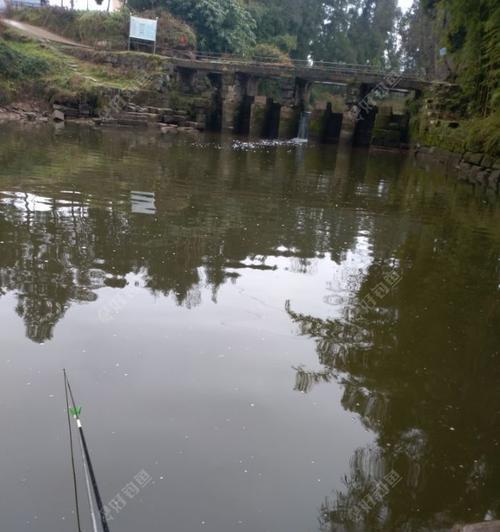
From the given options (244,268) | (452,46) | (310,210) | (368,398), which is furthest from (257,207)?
(452,46)

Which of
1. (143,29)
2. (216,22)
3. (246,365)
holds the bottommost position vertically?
(246,365)

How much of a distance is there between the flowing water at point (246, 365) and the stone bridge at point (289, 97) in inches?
938

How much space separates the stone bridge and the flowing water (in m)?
23.8

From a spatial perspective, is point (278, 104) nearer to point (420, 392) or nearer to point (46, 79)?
point (46, 79)

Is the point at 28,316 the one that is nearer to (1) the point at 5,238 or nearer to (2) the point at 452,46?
(1) the point at 5,238

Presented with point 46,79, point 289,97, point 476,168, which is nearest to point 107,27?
point 46,79

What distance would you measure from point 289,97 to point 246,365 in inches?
1303

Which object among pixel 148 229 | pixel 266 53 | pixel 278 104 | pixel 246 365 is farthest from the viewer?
pixel 266 53

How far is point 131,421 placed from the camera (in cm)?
429

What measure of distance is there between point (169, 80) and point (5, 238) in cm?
3046

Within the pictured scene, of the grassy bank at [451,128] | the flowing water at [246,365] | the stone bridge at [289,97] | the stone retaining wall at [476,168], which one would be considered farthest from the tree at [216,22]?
the flowing water at [246,365]

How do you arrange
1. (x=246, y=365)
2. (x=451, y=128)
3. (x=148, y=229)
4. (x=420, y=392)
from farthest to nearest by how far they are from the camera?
1. (x=451, y=128)
2. (x=148, y=229)
3. (x=246, y=365)
4. (x=420, y=392)

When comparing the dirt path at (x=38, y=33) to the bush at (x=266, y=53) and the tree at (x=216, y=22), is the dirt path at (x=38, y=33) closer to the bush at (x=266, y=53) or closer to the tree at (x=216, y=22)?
the tree at (x=216, y=22)

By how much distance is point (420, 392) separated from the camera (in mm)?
5031
